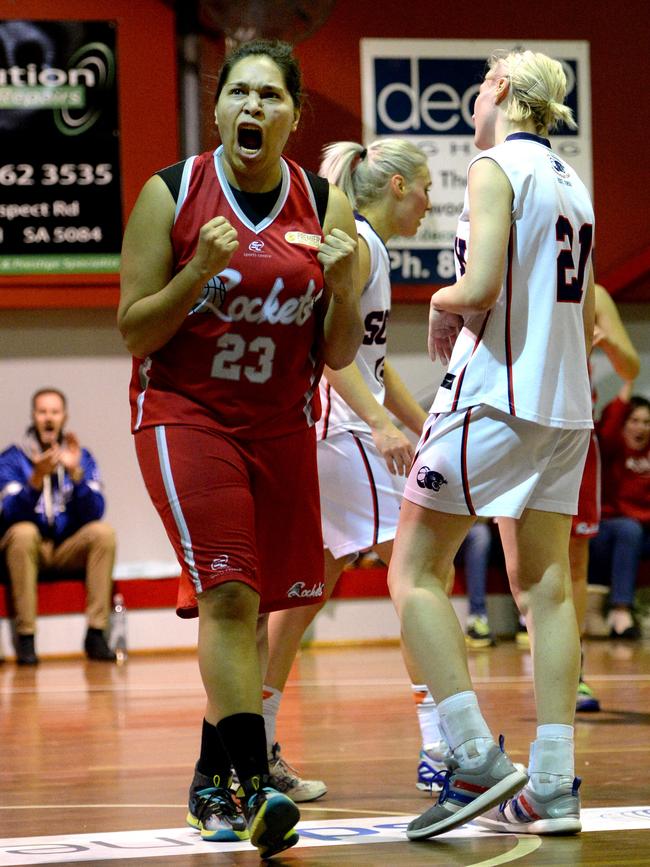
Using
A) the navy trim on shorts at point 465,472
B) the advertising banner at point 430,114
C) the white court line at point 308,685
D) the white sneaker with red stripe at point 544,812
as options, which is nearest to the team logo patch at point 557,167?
the navy trim on shorts at point 465,472

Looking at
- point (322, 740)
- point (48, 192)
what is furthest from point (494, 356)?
point (48, 192)

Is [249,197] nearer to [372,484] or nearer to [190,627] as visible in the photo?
[372,484]

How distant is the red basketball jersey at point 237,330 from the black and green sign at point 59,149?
5293 mm

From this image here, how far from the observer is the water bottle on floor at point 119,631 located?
7250mm

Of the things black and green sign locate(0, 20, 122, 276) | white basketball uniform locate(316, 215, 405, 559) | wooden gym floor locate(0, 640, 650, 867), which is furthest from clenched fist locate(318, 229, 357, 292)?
black and green sign locate(0, 20, 122, 276)

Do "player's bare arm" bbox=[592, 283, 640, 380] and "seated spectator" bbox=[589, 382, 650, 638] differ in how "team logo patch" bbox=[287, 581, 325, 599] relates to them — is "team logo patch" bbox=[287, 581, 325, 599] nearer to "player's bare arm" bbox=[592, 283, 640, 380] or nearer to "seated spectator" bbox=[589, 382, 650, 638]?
"player's bare arm" bbox=[592, 283, 640, 380]

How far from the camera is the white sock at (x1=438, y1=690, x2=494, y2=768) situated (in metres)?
2.65

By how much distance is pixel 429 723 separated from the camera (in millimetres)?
3377

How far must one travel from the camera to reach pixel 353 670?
631 cm

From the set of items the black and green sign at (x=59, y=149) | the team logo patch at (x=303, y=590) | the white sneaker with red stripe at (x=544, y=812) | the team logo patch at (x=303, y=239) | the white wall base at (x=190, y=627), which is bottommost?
the white wall base at (x=190, y=627)

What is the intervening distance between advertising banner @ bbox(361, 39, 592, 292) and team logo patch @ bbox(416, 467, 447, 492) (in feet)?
18.0

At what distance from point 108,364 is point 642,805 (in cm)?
566

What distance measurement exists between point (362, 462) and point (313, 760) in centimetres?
90

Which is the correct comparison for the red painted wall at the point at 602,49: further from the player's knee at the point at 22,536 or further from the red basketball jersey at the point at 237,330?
the red basketball jersey at the point at 237,330
